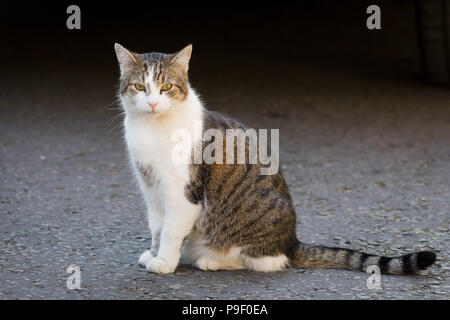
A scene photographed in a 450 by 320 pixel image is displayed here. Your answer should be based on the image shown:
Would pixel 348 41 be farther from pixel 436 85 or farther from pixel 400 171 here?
pixel 400 171

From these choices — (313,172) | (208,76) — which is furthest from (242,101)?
→ (313,172)

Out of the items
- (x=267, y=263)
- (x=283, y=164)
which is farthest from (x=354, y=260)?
(x=283, y=164)

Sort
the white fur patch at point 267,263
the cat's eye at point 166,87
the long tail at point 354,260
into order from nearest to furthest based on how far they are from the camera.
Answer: the long tail at point 354,260, the cat's eye at point 166,87, the white fur patch at point 267,263

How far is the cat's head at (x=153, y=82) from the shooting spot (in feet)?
13.8

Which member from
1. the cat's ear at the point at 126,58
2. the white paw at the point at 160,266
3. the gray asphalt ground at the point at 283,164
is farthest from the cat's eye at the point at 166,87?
the gray asphalt ground at the point at 283,164

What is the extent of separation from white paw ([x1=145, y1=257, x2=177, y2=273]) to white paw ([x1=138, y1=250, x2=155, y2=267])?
4.6 inches

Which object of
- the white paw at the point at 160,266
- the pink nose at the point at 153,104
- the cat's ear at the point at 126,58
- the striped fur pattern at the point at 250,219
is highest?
the cat's ear at the point at 126,58

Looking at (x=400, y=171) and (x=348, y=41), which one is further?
(x=348, y=41)

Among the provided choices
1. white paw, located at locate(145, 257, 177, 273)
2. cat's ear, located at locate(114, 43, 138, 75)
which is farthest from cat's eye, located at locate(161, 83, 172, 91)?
white paw, located at locate(145, 257, 177, 273)

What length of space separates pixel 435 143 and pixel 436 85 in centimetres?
254

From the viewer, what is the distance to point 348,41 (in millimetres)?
12609

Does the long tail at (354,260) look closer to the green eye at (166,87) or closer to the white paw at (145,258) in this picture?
the white paw at (145,258)

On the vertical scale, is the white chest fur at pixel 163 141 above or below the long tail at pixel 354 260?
above

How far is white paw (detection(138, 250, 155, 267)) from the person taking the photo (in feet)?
14.6
